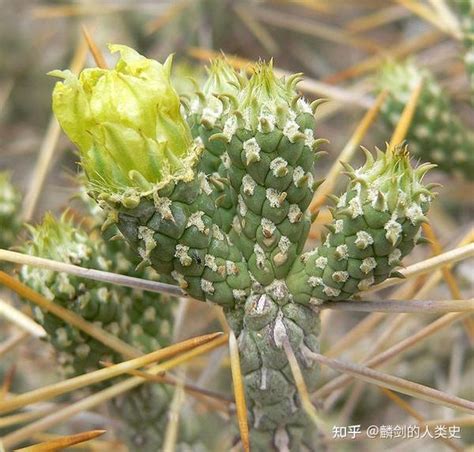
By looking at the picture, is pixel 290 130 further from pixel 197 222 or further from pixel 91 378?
pixel 91 378

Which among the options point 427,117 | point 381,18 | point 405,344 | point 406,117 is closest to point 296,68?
point 381,18

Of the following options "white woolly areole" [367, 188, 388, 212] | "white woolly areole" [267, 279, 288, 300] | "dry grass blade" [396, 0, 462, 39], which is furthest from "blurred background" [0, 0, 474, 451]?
"white woolly areole" [367, 188, 388, 212]

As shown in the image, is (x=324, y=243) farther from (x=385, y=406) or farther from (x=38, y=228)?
(x=385, y=406)

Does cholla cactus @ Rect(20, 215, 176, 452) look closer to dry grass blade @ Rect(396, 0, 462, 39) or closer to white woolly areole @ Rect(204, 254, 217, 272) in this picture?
white woolly areole @ Rect(204, 254, 217, 272)

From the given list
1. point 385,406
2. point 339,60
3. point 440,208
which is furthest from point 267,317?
point 339,60

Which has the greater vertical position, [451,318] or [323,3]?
[323,3]

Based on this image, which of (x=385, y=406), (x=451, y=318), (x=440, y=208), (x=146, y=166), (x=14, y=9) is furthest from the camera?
(x=14, y=9)
